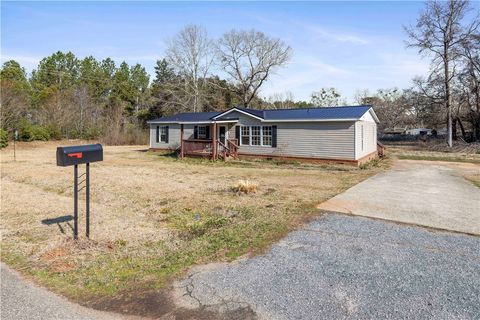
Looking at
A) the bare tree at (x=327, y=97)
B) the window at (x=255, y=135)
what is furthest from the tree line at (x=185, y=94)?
the window at (x=255, y=135)

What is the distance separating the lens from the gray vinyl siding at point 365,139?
16.2 meters

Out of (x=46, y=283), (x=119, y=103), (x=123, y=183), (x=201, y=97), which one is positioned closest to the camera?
(x=46, y=283)

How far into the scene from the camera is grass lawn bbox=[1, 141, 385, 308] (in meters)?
4.35

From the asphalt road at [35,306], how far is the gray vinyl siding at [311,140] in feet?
48.0

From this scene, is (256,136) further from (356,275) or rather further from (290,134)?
(356,275)

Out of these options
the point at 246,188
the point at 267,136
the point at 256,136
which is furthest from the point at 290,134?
the point at 246,188

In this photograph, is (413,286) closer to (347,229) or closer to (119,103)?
(347,229)

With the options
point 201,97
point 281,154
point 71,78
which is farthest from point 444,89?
point 71,78

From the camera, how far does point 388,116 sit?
42.8 metres

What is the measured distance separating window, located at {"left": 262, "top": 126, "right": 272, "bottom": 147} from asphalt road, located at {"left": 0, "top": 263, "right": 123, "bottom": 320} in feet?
51.3

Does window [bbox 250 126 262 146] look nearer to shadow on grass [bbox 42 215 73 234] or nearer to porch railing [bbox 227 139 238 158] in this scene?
porch railing [bbox 227 139 238 158]

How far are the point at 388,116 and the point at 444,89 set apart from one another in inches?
573

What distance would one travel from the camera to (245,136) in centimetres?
1961

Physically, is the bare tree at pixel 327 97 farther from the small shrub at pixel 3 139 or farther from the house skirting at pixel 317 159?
the small shrub at pixel 3 139
